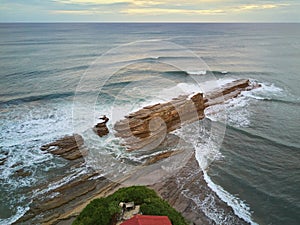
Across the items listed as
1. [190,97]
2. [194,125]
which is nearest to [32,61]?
[190,97]

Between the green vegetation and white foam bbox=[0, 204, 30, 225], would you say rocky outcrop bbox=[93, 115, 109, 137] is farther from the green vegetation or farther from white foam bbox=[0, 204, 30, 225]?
the green vegetation

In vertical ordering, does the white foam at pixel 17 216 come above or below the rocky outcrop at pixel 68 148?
below

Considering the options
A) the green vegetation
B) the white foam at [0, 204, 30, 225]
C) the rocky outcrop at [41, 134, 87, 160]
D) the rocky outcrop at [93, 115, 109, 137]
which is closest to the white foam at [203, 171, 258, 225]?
the green vegetation

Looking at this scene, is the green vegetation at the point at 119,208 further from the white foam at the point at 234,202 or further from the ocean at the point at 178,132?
the ocean at the point at 178,132

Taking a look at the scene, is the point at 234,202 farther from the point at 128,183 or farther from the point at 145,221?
the point at 145,221

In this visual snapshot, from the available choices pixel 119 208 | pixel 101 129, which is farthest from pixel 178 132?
pixel 119 208

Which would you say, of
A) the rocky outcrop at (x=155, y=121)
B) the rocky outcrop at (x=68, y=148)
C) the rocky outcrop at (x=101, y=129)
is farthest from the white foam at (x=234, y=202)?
the rocky outcrop at (x=101, y=129)
